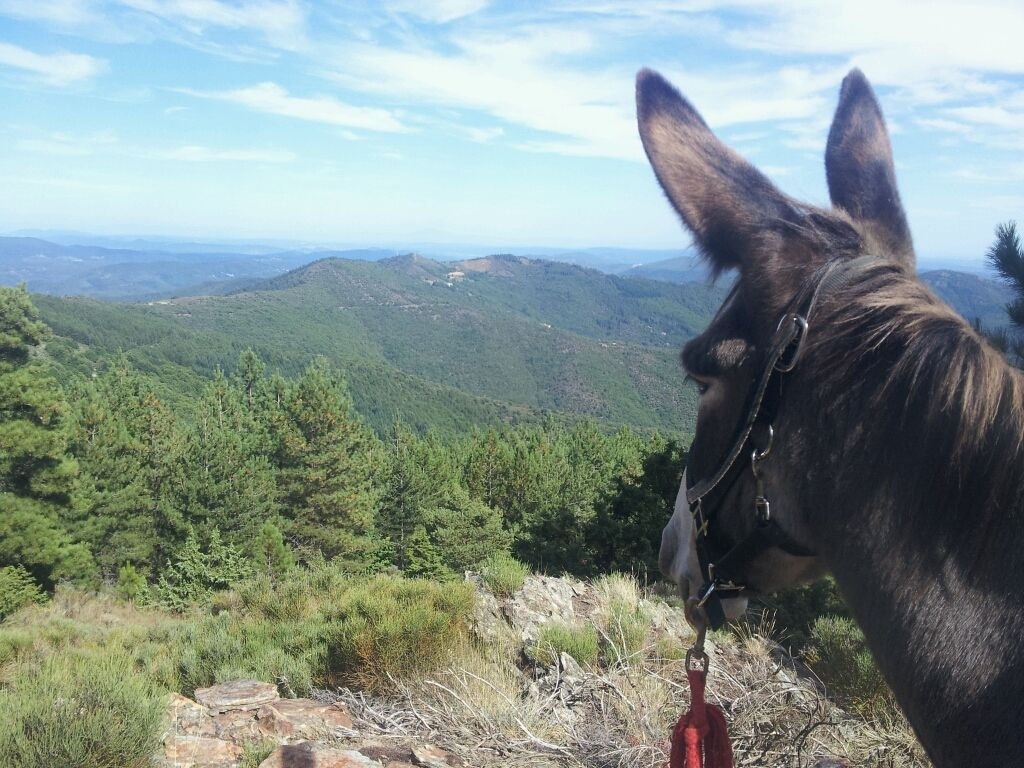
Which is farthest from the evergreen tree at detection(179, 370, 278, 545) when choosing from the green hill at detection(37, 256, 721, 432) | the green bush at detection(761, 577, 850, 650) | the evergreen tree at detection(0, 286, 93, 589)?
the green hill at detection(37, 256, 721, 432)

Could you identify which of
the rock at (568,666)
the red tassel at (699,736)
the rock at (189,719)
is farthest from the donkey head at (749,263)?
the rock at (189,719)

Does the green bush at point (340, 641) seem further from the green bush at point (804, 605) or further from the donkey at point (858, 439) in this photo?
the green bush at point (804, 605)

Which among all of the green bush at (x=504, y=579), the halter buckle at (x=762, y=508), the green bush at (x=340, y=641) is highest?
the halter buckle at (x=762, y=508)

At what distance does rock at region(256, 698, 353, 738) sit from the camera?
11.1 feet

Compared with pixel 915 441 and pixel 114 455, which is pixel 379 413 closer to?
pixel 114 455

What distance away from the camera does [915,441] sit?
106 centimetres

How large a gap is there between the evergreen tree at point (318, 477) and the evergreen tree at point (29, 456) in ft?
30.4

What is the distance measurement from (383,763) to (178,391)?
273 ft

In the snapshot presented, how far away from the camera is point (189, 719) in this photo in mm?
3572

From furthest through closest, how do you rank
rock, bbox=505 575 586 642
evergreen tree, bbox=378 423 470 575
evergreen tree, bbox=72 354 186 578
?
evergreen tree, bbox=378 423 470 575 → evergreen tree, bbox=72 354 186 578 → rock, bbox=505 575 586 642

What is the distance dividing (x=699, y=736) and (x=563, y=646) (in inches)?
125

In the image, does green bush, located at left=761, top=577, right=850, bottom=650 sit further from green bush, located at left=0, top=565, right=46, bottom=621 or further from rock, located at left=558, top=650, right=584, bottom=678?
green bush, located at left=0, top=565, right=46, bottom=621

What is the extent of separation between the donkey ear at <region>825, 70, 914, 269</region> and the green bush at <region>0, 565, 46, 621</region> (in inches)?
707

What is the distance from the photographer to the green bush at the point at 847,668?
3.65 meters
